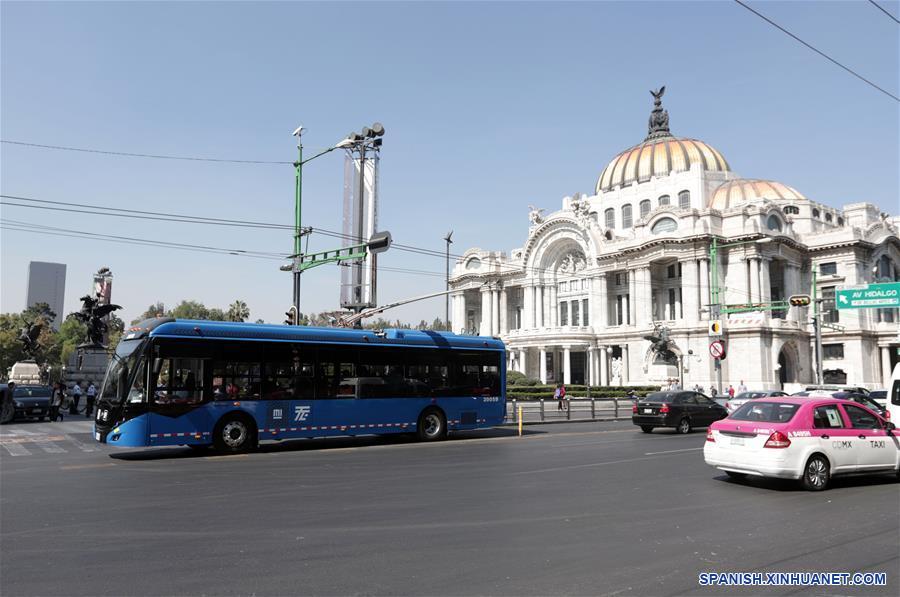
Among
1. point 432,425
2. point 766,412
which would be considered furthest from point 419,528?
point 432,425

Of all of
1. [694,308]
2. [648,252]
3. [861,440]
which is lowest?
[861,440]

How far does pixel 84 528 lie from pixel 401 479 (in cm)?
534

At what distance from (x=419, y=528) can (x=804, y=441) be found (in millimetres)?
6724

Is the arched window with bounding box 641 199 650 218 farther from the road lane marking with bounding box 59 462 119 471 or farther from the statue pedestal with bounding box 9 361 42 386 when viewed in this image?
the road lane marking with bounding box 59 462 119 471

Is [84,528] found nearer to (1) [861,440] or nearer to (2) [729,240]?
(1) [861,440]

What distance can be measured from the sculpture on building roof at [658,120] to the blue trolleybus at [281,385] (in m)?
80.9

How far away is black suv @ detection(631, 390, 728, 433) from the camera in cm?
2309

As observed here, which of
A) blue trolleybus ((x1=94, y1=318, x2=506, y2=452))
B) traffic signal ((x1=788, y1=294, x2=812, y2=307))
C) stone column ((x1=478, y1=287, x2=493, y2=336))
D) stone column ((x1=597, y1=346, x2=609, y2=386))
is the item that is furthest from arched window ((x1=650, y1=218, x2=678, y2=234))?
blue trolleybus ((x1=94, y1=318, x2=506, y2=452))

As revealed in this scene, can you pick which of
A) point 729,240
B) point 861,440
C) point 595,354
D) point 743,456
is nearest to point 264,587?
point 743,456

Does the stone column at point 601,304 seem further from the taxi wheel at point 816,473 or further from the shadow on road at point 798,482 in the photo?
the taxi wheel at point 816,473

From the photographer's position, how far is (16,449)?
54.3 ft

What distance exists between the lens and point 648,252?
65.2 meters

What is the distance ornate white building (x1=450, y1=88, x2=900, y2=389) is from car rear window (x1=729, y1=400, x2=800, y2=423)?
43.6 meters

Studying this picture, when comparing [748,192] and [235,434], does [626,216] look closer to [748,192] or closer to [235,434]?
[748,192]
